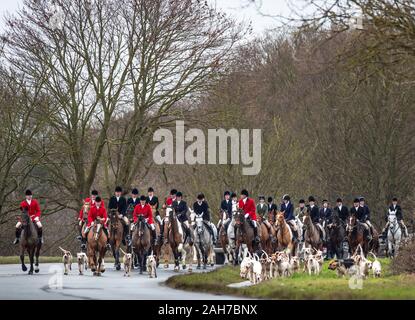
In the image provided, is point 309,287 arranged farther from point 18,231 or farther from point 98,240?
point 18,231

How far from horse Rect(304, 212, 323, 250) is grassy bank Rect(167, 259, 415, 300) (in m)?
8.02

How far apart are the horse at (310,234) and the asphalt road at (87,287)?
4.62m

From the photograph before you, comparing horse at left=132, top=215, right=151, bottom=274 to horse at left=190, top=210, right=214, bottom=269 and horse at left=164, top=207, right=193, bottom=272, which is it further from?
horse at left=190, top=210, right=214, bottom=269

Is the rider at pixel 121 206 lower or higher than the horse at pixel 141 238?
higher

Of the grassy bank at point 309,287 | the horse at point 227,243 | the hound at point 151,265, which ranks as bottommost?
the grassy bank at point 309,287

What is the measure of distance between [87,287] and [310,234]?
1133cm

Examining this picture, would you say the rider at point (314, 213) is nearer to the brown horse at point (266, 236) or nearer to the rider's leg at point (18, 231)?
the brown horse at point (266, 236)

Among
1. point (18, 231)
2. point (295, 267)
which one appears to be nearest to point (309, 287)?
point (295, 267)

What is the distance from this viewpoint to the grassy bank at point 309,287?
18422mm

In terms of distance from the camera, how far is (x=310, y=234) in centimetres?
3266

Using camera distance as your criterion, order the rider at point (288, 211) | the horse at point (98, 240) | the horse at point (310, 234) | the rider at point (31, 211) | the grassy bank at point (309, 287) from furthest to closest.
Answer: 1. the rider at point (288, 211)
2. the horse at point (310, 234)
3. the rider at point (31, 211)
4. the horse at point (98, 240)
5. the grassy bank at point (309, 287)

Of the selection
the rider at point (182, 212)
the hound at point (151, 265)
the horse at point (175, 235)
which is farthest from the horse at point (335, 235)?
the hound at point (151, 265)

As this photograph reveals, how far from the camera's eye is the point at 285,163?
42.2 metres
